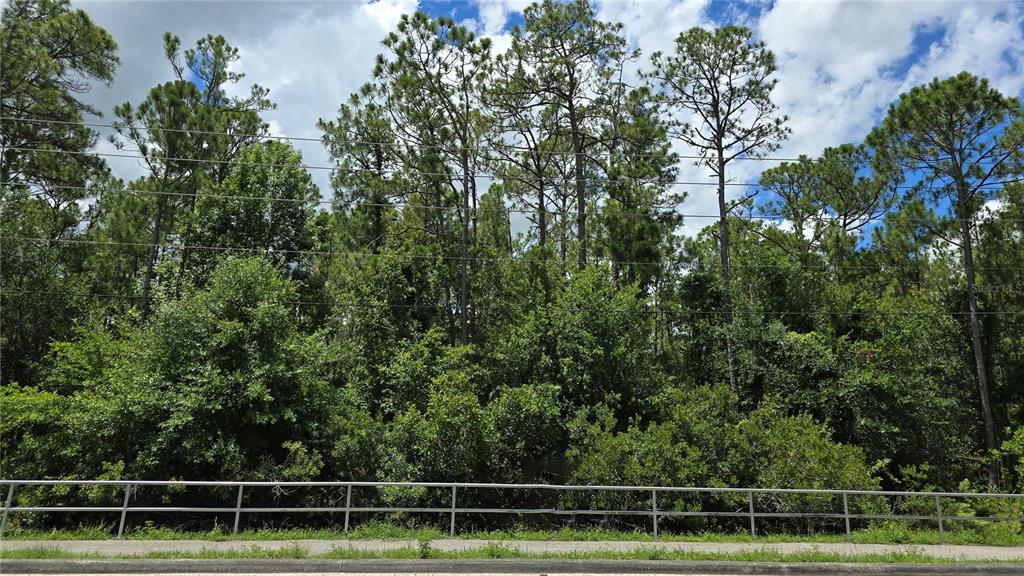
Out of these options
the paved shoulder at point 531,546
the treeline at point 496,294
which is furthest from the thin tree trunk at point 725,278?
the paved shoulder at point 531,546

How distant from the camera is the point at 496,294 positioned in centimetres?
2334

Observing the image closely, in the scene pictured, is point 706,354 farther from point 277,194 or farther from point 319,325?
point 277,194

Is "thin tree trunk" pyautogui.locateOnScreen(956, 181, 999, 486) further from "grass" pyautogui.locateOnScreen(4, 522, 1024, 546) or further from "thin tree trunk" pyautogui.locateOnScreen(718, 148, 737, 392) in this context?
"grass" pyautogui.locateOnScreen(4, 522, 1024, 546)

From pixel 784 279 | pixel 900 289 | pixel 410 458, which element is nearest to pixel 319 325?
pixel 410 458

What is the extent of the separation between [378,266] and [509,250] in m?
8.23

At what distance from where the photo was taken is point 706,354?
2305cm

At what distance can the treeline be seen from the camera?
13227 millimetres

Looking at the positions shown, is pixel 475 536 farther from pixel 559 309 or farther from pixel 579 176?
pixel 579 176

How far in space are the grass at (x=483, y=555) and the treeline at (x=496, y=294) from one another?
161 inches

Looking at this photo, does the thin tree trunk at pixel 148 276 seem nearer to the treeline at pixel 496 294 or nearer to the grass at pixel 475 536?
the treeline at pixel 496 294

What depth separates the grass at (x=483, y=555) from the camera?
785 cm

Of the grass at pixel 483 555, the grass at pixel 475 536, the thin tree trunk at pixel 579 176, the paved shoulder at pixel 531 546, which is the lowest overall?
the grass at pixel 475 536

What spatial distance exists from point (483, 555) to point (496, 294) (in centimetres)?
1560

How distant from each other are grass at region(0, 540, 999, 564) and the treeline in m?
4.08
